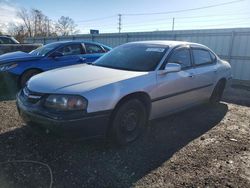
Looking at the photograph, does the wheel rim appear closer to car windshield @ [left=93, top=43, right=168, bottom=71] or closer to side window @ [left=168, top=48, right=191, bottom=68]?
car windshield @ [left=93, top=43, right=168, bottom=71]

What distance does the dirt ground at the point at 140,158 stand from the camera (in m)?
2.98

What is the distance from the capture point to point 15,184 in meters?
2.81

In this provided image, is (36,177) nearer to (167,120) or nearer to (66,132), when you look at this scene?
(66,132)

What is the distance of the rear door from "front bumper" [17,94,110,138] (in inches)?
99.1

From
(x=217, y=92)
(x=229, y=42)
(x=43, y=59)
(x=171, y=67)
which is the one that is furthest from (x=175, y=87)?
(x=229, y=42)

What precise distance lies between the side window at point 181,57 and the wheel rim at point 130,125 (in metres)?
1.25

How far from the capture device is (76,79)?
12.0 feet

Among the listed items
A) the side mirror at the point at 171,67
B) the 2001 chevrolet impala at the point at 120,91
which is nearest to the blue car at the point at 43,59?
the 2001 chevrolet impala at the point at 120,91

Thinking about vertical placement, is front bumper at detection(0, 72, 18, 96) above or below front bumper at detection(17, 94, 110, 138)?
below

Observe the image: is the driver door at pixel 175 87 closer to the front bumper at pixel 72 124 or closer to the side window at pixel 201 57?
the side window at pixel 201 57

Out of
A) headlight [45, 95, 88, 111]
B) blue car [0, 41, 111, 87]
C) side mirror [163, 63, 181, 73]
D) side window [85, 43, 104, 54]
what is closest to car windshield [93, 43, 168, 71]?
side mirror [163, 63, 181, 73]

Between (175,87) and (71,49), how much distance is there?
4.34 metres

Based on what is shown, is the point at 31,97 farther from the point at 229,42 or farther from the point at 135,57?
the point at 229,42

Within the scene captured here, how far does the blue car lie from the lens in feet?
Result: 22.3
